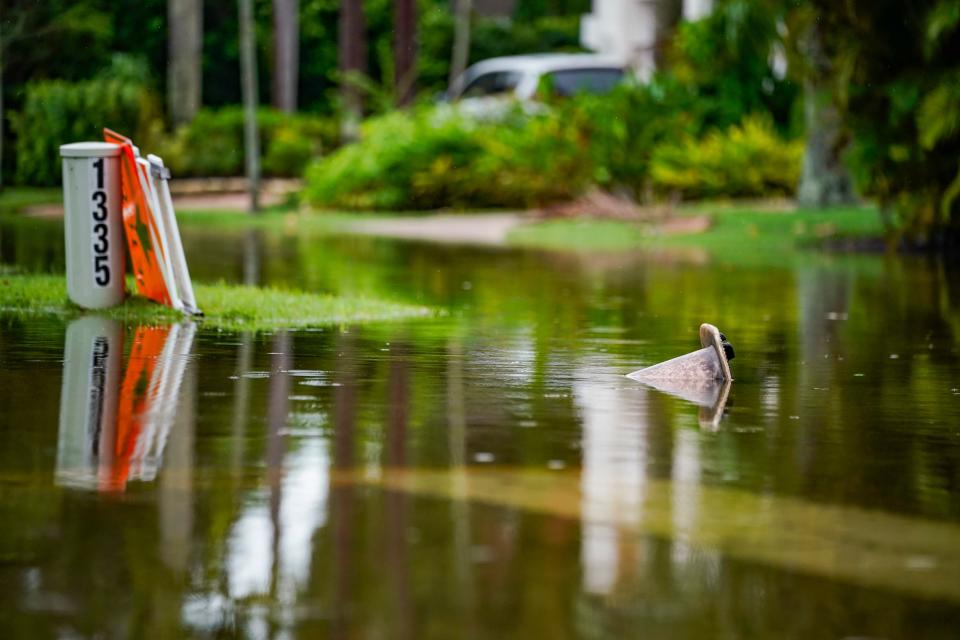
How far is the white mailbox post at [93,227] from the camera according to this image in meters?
13.5

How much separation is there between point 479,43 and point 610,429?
45.1 m

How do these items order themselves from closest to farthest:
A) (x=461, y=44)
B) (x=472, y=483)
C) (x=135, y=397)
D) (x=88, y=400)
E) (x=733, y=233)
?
(x=472, y=483) → (x=88, y=400) → (x=135, y=397) → (x=733, y=233) → (x=461, y=44)

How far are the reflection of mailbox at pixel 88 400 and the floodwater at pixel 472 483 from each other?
0.09 ft

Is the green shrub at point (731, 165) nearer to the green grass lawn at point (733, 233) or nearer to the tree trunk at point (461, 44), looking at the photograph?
the green grass lawn at point (733, 233)

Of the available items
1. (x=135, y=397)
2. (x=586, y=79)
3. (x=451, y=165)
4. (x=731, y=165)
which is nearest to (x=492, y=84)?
(x=586, y=79)

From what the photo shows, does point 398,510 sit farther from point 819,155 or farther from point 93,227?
point 819,155

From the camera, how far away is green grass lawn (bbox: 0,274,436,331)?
44.0ft

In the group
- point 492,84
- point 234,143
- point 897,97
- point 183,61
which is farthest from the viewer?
point 183,61

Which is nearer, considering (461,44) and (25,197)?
(25,197)

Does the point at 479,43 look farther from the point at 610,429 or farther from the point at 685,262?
the point at 610,429

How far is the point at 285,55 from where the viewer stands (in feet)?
149

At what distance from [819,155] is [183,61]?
1719cm

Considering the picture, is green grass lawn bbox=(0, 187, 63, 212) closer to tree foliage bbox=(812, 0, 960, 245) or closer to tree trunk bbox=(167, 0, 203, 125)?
tree trunk bbox=(167, 0, 203, 125)

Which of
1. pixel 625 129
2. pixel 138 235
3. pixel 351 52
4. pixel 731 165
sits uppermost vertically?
pixel 351 52
